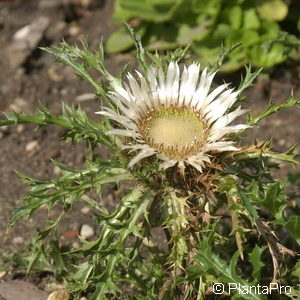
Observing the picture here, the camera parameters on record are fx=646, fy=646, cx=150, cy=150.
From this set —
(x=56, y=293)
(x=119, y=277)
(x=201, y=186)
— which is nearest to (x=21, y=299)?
(x=56, y=293)

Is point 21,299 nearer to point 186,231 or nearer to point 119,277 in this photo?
point 119,277

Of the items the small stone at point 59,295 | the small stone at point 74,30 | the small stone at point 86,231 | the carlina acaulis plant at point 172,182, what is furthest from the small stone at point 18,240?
the small stone at point 74,30

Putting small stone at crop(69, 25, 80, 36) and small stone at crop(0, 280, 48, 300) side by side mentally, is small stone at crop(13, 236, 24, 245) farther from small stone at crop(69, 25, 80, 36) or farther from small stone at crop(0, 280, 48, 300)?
small stone at crop(69, 25, 80, 36)

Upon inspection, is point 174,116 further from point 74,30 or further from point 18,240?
point 74,30

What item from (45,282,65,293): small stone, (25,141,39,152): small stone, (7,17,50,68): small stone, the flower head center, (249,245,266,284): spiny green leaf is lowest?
(25,141,39,152): small stone

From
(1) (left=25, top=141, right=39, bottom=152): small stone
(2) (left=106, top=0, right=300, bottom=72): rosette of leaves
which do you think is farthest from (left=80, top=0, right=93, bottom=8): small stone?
(1) (left=25, top=141, right=39, bottom=152): small stone

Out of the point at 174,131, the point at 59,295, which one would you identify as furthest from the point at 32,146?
the point at 174,131
